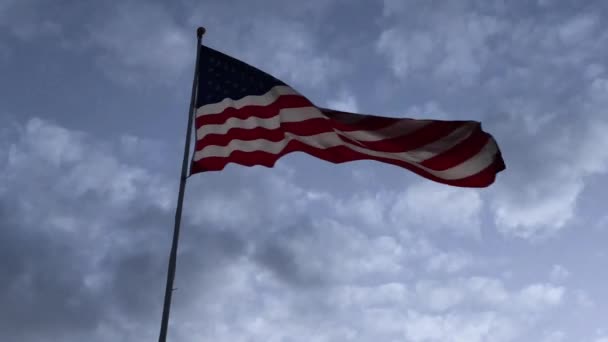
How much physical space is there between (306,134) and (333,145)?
76cm

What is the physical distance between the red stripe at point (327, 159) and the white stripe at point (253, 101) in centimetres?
131

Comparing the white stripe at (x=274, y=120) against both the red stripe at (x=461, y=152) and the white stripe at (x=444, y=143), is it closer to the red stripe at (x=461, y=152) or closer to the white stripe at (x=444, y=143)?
the white stripe at (x=444, y=143)

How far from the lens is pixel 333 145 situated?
1781 cm

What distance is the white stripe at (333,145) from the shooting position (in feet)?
55.2

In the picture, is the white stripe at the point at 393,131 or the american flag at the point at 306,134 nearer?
the american flag at the point at 306,134

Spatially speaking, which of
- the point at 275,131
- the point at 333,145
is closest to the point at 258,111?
the point at 275,131

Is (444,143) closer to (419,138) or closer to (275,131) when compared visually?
(419,138)

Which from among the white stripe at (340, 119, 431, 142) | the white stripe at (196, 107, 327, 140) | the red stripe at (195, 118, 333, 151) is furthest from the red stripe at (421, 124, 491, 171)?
the white stripe at (196, 107, 327, 140)

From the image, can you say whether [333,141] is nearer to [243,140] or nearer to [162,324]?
[243,140]

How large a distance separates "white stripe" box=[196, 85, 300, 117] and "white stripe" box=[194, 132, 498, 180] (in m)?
1.04

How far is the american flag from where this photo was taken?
16.9 m

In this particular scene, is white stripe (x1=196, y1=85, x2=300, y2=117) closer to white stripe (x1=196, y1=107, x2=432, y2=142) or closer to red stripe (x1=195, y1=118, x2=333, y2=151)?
white stripe (x1=196, y1=107, x2=432, y2=142)

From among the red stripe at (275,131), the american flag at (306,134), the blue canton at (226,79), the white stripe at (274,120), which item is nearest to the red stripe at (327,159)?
the american flag at (306,134)

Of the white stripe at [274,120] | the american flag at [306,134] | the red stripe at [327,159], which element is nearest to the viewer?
the red stripe at [327,159]
